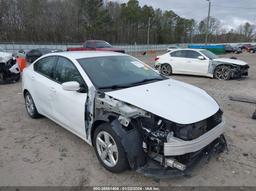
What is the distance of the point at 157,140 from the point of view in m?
2.48

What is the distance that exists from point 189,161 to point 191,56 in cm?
886

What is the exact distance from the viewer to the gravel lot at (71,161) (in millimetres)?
2762

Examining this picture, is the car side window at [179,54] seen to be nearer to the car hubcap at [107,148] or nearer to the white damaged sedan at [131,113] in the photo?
the white damaged sedan at [131,113]

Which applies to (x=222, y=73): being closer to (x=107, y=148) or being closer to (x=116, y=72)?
(x=116, y=72)

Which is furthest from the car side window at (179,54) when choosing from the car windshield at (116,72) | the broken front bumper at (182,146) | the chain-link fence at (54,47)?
the chain-link fence at (54,47)

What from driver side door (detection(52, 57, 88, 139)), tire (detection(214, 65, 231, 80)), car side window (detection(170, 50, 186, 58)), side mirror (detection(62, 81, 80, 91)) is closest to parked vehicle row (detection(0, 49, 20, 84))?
driver side door (detection(52, 57, 88, 139))

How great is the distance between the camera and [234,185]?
2.69m

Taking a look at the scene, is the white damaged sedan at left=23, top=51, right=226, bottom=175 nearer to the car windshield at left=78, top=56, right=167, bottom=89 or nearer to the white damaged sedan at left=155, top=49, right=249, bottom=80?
the car windshield at left=78, top=56, right=167, bottom=89

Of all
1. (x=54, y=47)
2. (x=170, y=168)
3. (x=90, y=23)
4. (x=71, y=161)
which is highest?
(x=90, y=23)

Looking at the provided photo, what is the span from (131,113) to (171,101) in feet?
1.89

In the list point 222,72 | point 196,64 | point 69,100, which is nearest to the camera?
point 69,100

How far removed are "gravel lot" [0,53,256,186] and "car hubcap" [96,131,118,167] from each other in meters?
0.17

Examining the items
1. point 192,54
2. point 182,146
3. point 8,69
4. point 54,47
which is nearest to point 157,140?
point 182,146

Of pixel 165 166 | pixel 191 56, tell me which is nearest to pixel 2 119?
pixel 165 166
